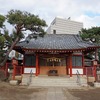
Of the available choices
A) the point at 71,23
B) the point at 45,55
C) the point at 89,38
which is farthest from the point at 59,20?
the point at 45,55

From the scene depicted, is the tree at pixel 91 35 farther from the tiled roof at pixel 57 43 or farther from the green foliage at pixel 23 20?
the green foliage at pixel 23 20

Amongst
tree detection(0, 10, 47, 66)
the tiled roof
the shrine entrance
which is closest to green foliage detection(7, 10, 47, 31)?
tree detection(0, 10, 47, 66)

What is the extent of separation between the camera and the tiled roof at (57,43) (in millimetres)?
17844

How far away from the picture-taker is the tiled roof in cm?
Result: 1784

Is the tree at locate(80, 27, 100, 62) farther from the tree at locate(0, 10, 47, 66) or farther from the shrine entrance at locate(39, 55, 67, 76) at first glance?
the tree at locate(0, 10, 47, 66)

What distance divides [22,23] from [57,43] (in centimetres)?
588

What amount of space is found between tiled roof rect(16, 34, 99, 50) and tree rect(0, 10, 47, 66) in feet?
5.65

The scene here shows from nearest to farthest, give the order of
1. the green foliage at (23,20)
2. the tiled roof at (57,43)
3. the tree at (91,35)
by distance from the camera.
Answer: the green foliage at (23,20)
the tiled roof at (57,43)
the tree at (91,35)

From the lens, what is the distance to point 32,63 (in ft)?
62.1

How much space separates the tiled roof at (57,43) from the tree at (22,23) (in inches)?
67.9

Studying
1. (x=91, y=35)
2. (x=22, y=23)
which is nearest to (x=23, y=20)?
(x=22, y=23)

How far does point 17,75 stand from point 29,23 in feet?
17.8

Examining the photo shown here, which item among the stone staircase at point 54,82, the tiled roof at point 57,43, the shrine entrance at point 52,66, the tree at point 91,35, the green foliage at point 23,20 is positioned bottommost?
the stone staircase at point 54,82

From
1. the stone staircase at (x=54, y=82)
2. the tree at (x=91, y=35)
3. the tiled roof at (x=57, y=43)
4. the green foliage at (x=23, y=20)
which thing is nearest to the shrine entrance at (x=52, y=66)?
the tiled roof at (x=57, y=43)
